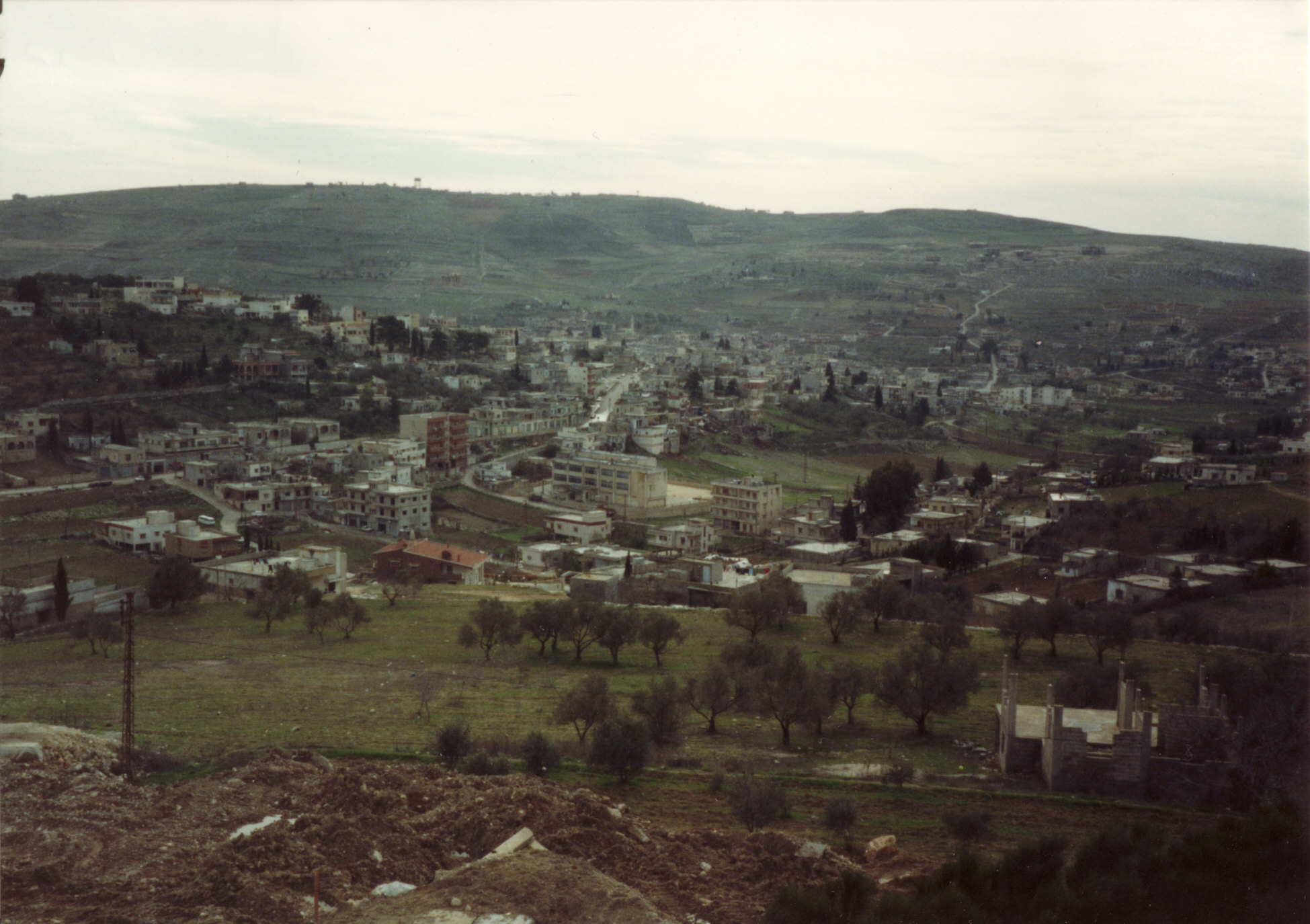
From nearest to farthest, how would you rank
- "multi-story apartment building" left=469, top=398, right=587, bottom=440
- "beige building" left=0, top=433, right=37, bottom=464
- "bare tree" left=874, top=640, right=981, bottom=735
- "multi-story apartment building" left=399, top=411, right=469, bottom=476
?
"bare tree" left=874, top=640, right=981, bottom=735
"beige building" left=0, top=433, right=37, bottom=464
"multi-story apartment building" left=399, top=411, right=469, bottom=476
"multi-story apartment building" left=469, top=398, right=587, bottom=440

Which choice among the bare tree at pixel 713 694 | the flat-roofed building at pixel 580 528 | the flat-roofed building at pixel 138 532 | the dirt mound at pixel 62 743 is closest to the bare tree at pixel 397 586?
the flat-roofed building at pixel 138 532

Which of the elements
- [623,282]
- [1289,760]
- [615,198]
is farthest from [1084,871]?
[615,198]

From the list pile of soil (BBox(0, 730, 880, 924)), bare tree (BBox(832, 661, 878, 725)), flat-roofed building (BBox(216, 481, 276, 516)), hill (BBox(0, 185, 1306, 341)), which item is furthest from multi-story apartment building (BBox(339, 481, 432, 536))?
hill (BBox(0, 185, 1306, 341))

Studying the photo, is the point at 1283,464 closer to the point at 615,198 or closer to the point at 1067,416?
the point at 1067,416

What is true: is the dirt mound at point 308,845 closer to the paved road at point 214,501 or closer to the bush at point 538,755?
the bush at point 538,755

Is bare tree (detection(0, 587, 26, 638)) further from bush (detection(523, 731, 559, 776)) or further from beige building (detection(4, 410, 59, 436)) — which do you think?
beige building (detection(4, 410, 59, 436))
